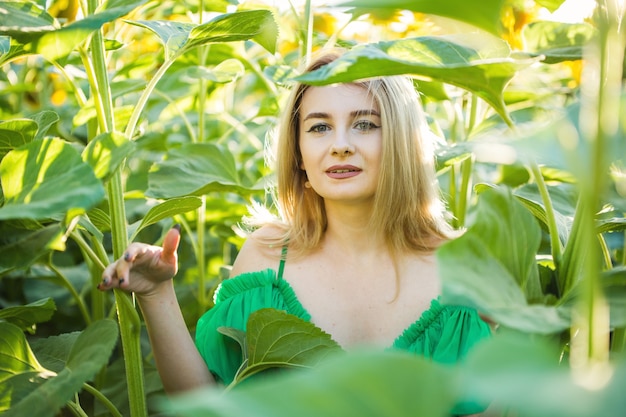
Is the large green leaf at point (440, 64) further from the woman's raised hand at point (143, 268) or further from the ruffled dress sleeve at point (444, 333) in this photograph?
the ruffled dress sleeve at point (444, 333)

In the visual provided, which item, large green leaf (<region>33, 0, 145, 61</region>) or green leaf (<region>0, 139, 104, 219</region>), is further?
large green leaf (<region>33, 0, 145, 61</region>)

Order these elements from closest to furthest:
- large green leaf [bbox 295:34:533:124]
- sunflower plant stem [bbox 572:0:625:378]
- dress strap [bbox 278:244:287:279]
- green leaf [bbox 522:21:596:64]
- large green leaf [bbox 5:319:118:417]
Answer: sunflower plant stem [bbox 572:0:625:378]
large green leaf [bbox 295:34:533:124]
large green leaf [bbox 5:319:118:417]
green leaf [bbox 522:21:596:64]
dress strap [bbox 278:244:287:279]

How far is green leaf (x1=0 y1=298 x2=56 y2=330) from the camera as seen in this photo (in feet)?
2.76

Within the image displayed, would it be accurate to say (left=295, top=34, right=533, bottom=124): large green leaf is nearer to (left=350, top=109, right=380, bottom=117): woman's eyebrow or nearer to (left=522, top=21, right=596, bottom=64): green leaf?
(left=522, top=21, right=596, bottom=64): green leaf

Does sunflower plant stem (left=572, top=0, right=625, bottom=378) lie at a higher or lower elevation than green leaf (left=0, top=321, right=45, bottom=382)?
higher

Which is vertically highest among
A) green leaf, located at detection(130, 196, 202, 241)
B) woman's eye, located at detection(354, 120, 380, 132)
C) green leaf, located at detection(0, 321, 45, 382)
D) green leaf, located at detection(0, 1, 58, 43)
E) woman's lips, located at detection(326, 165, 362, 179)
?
green leaf, located at detection(0, 1, 58, 43)

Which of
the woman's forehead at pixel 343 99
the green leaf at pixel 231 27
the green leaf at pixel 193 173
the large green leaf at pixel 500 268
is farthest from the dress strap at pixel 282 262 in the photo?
the large green leaf at pixel 500 268

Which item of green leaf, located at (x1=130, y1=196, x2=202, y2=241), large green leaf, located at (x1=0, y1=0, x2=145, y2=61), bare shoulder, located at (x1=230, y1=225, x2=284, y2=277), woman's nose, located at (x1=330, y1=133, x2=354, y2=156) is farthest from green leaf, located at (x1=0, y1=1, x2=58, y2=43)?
bare shoulder, located at (x1=230, y1=225, x2=284, y2=277)

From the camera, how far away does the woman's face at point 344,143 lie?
109 centimetres

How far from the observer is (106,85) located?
81 centimetres

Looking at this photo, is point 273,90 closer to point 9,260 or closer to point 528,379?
point 9,260

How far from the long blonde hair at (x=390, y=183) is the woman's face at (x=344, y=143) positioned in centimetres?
2

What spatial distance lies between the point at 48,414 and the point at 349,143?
60cm

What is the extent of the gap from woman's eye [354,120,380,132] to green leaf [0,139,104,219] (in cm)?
56
